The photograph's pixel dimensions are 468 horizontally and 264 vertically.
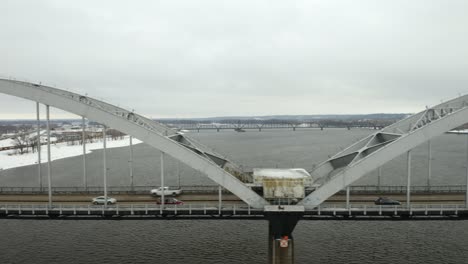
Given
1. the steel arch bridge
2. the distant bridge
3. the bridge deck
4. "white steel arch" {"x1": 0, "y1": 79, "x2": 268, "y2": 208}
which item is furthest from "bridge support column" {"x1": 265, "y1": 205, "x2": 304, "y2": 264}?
the bridge deck

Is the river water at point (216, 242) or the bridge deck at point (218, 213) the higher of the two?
the bridge deck at point (218, 213)

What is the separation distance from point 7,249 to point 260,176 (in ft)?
79.4

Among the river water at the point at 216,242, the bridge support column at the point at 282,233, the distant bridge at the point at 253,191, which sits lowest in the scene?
the river water at the point at 216,242

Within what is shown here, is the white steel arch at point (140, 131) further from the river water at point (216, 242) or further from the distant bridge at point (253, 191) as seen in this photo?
the river water at point (216, 242)

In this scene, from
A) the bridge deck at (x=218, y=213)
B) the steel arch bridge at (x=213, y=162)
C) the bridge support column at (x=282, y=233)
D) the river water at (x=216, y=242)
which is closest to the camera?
the steel arch bridge at (x=213, y=162)

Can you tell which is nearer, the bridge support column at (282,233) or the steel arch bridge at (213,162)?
the steel arch bridge at (213,162)

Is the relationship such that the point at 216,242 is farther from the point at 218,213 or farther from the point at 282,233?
the point at 282,233

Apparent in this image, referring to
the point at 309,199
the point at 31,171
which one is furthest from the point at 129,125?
the point at 31,171

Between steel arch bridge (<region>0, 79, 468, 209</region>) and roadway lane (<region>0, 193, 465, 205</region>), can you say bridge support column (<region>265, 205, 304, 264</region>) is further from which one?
roadway lane (<region>0, 193, 465, 205</region>)

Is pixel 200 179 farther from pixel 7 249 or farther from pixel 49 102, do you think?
pixel 49 102

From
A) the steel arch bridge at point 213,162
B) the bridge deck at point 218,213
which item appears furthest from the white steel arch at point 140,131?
the bridge deck at point 218,213

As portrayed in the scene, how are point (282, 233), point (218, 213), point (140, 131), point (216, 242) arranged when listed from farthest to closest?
point (216, 242) → point (218, 213) → point (282, 233) → point (140, 131)

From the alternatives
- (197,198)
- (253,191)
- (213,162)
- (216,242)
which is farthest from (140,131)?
(216,242)

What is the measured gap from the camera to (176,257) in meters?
29.5
